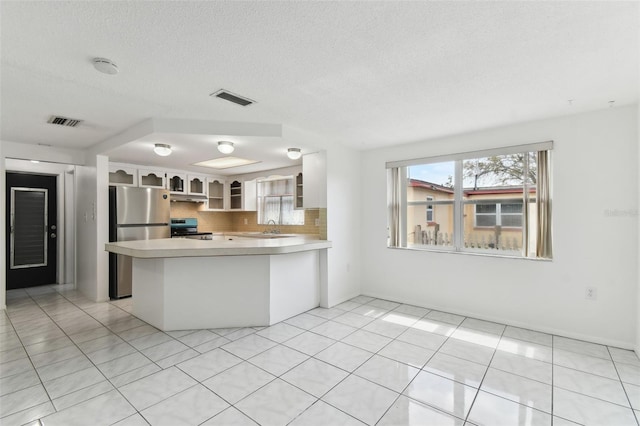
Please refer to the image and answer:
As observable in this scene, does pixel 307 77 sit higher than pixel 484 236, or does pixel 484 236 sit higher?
pixel 307 77

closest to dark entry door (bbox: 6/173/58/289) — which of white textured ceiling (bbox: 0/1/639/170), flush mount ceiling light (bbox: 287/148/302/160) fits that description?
white textured ceiling (bbox: 0/1/639/170)

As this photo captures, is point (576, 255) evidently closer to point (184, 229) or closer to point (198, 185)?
point (184, 229)

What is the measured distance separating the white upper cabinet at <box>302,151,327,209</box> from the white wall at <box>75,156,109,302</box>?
3123 millimetres

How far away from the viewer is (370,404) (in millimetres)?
2143

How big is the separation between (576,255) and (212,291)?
4129mm

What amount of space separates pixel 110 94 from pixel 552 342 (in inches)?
199

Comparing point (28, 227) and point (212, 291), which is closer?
point (212, 291)

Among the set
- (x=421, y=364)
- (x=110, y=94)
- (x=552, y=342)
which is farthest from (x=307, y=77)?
(x=552, y=342)

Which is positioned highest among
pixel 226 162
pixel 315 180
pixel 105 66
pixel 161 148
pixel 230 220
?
pixel 105 66

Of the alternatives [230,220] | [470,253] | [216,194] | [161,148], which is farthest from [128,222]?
[470,253]

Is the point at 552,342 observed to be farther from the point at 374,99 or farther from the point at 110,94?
the point at 110,94

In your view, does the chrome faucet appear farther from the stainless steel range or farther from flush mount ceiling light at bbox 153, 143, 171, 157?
flush mount ceiling light at bbox 153, 143, 171, 157

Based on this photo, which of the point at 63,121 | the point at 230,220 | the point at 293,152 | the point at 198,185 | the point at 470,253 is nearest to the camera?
the point at 63,121

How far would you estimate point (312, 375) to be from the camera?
2533 millimetres
